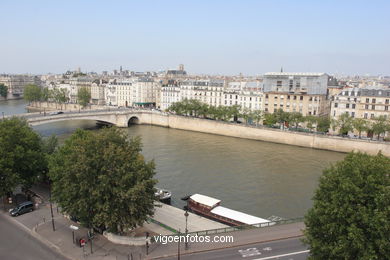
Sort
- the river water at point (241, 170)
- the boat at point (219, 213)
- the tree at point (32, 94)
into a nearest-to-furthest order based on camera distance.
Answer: the boat at point (219, 213)
the river water at point (241, 170)
the tree at point (32, 94)

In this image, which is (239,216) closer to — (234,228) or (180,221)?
(234,228)

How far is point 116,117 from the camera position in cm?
7188

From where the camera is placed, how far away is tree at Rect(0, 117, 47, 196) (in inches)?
914

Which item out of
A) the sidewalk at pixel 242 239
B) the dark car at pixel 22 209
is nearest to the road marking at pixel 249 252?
the sidewalk at pixel 242 239

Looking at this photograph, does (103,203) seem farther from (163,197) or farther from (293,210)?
(293,210)

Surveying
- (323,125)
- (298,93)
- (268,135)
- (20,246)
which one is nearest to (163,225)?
(20,246)

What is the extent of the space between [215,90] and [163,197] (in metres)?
54.7

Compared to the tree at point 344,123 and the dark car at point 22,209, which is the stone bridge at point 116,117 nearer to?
the tree at point 344,123

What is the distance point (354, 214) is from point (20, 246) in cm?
1707

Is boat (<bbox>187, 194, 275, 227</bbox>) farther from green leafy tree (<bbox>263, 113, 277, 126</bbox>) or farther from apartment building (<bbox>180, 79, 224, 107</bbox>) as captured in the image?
apartment building (<bbox>180, 79, 224, 107</bbox>)

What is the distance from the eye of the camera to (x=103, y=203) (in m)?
18.6

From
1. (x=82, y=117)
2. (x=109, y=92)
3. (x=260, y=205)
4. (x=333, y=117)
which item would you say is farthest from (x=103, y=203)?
(x=109, y=92)

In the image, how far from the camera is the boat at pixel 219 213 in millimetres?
23094

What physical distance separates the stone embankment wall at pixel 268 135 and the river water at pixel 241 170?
161 centimetres
